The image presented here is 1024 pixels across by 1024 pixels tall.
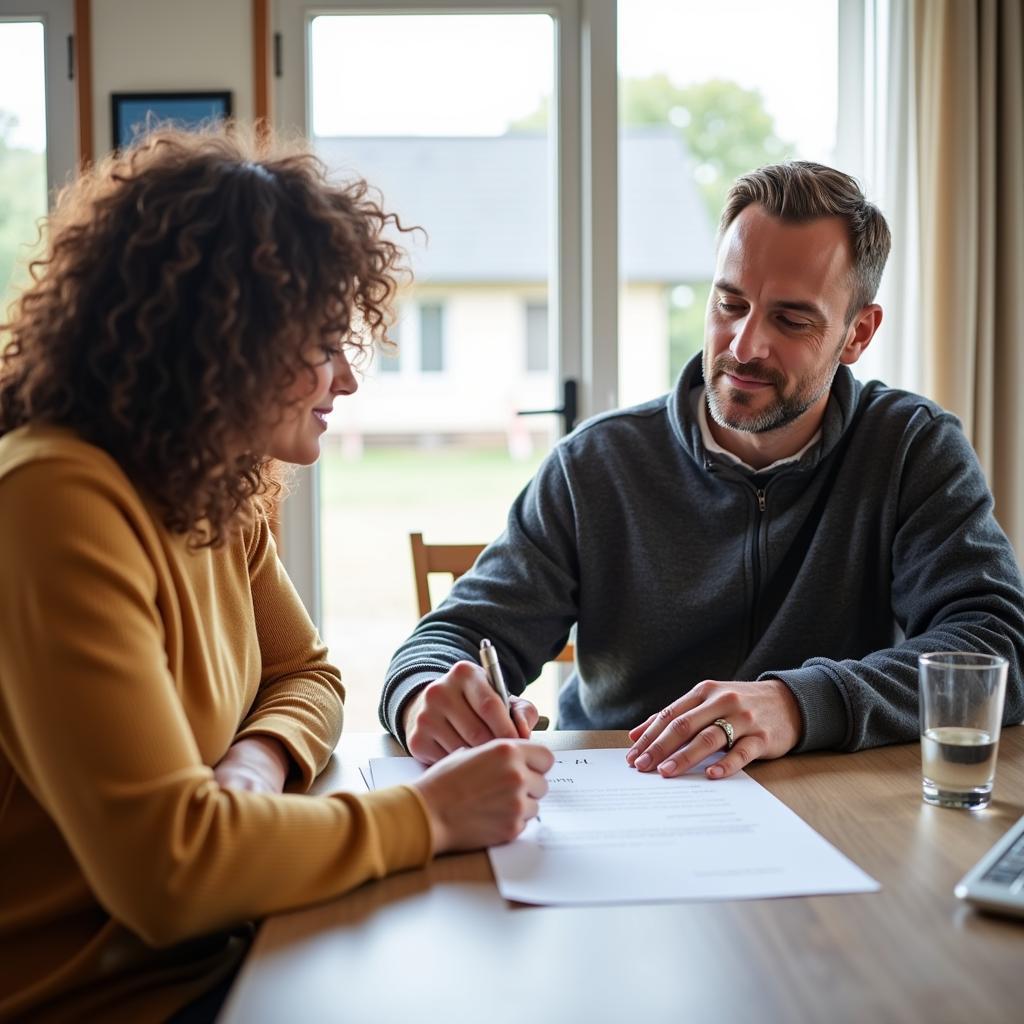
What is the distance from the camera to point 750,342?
166 centimetres

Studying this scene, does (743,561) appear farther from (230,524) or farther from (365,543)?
(365,543)

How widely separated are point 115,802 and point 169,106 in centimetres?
230

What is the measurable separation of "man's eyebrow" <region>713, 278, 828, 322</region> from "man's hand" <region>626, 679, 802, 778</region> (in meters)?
0.63

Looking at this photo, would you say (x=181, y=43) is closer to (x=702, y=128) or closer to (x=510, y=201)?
(x=510, y=201)

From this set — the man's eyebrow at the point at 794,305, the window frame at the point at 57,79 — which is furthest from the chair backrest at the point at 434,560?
the window frame at the point at 57,79

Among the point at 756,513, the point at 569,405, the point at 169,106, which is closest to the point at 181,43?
the point at 169,106

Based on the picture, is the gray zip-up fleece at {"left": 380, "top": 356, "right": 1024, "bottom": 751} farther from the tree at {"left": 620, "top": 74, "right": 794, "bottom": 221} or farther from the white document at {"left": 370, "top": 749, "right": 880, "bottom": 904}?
the tree at {"left": 620, "top": 74, "right": 794, "bottom": 221}

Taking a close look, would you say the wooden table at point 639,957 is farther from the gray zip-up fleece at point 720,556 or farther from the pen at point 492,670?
the gray zip-up fleece at point 720,556

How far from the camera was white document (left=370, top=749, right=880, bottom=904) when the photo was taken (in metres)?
0.90

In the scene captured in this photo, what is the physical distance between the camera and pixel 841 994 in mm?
730

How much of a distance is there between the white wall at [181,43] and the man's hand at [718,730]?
206 cm

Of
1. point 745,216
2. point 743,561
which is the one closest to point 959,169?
point 745,216

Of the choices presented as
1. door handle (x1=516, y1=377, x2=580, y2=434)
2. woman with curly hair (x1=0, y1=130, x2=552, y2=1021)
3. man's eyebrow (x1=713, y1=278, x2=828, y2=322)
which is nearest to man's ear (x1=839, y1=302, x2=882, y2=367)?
man's eyebrow (x1=713, y1=278, x2=828, y2=322)

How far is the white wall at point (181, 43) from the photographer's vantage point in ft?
9.02
